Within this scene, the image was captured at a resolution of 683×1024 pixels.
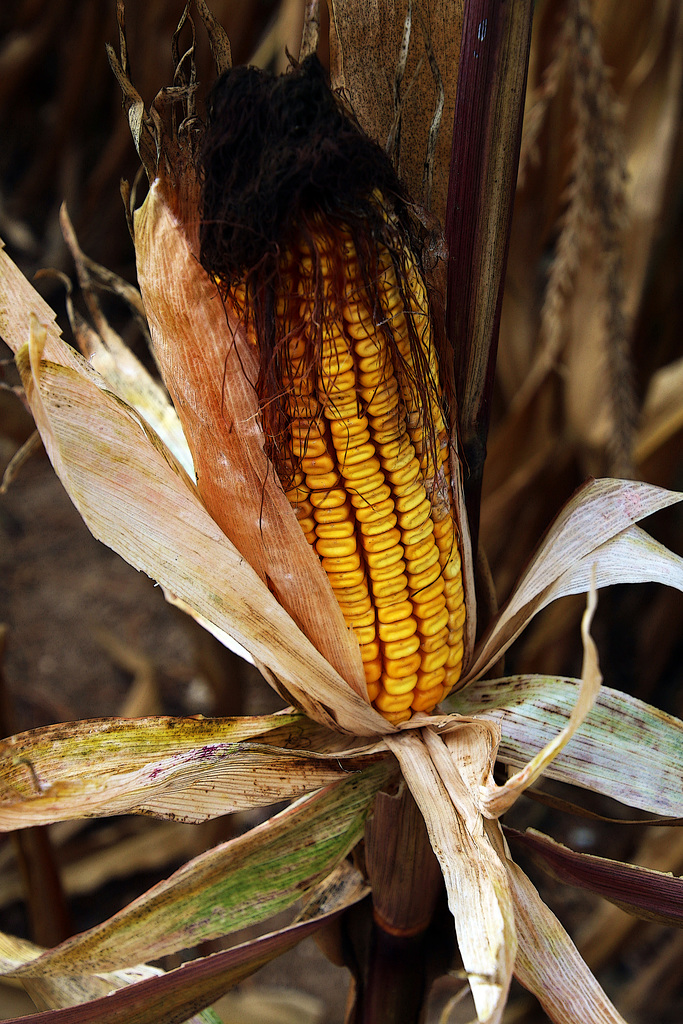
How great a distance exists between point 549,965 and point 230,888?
0.63 ft

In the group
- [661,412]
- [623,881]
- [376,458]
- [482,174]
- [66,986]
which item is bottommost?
[66,986]

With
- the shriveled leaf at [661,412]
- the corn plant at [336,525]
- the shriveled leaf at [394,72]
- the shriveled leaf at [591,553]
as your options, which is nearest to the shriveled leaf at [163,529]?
the corn plant at [336,525]

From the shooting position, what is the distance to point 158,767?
1.37 ft

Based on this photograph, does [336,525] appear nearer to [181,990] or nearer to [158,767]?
[158,767]

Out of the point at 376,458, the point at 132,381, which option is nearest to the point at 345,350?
the point at 376,458

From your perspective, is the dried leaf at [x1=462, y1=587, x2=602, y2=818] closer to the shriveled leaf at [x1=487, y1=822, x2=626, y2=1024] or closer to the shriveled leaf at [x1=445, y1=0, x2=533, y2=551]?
the shriveled leaf at [x1=487, y1=822, x2=626, y2=1024]

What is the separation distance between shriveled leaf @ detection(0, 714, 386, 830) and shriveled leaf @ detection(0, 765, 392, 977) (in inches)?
0.7

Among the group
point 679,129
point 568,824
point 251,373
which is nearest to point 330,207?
point 251,373

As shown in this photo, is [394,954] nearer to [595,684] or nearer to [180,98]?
[595,684]

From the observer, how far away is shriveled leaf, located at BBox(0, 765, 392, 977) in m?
0.43

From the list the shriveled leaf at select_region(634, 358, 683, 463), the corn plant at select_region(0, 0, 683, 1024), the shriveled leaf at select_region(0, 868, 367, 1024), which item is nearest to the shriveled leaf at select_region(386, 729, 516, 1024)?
the corn plant at select_region(0, 0, 683, 1024)

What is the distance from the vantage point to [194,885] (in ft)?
1.42

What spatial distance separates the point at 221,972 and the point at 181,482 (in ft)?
0.96

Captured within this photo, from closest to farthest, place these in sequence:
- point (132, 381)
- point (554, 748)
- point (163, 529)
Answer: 1. point (554, 748)
2. point (163, 529)
3. point (132, 381)
